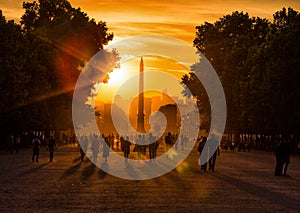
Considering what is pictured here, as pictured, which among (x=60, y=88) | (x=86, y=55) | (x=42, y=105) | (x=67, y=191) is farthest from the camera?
(x=86, y=55)

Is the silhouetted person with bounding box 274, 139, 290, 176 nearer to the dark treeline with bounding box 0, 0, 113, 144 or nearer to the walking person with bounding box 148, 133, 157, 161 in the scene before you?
the walking person with bounding box 148, 133, 157, 161

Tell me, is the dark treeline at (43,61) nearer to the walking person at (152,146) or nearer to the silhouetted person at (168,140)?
the silhouetted person at (168,140)

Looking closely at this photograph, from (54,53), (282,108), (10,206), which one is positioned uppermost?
(54,53)

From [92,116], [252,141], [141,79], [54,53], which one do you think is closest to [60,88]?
[54,53]

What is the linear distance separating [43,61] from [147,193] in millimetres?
71876

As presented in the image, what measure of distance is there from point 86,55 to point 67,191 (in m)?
79.7

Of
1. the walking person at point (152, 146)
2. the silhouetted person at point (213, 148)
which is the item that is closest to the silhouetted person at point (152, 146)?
the walking person at point (152, 146)

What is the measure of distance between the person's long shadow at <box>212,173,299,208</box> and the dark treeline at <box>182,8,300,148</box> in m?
46.4

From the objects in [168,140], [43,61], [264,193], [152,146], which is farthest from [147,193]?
[43,61]

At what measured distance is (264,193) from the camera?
91.7 feet

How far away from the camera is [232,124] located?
10462 cm

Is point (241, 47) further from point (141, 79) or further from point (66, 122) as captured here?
point (66, 122)

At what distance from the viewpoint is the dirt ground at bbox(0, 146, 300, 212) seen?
21.9m

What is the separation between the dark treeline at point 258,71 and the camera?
82812 millimetres
